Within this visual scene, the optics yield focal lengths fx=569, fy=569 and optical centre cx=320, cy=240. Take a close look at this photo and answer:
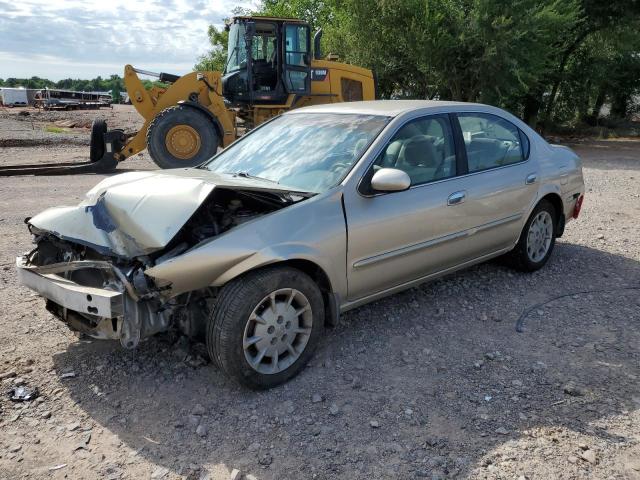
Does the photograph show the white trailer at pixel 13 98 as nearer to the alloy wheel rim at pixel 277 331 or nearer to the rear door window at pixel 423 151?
the rear door window at pixel 423 151

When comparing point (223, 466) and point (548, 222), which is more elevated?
point (548, 222)

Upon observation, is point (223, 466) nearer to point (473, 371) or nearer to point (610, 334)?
point (473, 371)

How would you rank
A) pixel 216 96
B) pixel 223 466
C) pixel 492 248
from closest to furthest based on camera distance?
pixel 223 466
pixel 492 248
pixel 216 96

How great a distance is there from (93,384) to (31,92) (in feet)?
200

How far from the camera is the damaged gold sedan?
317cm

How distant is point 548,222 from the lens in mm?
5438

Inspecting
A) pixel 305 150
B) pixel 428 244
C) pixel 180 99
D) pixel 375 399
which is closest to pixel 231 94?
pixel 180 99

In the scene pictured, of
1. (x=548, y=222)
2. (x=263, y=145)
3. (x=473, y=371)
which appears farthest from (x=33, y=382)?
(x=548, y=222)

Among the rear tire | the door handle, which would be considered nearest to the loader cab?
the rear tire

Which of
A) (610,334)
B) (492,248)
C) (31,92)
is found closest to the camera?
(610,334)

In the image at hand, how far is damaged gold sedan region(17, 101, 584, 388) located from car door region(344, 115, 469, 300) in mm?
11

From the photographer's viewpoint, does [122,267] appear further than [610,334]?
No

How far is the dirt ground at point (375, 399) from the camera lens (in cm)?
278

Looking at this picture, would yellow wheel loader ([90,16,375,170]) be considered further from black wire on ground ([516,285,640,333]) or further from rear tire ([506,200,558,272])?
black wire on ground ([516,285,640,333])
